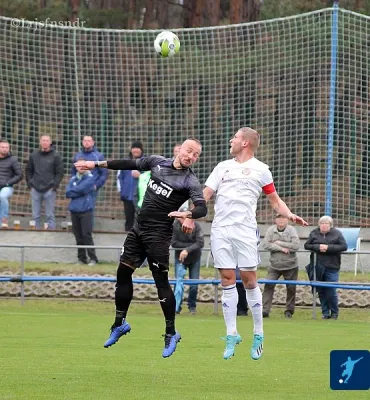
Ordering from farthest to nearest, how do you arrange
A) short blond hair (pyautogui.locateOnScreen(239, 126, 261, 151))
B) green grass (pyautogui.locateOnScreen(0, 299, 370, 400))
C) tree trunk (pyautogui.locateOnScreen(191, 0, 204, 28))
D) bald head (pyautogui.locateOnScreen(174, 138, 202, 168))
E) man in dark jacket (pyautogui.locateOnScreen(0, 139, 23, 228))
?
1. tree trunk (pyautogui.locateOnScreen(191, 0, 204, 28))
2. man in dark jacket (pyautogui.locateOnScreen(0, 139, 23, 228))
3. short blond hair (pyautogui.locateOnScreen(239, 126, 261, 151))
4. bald head (pyautogui.locateOnScreen(174, 138, 202, 168))
5. green grass (pyautogui.locateOnScreen(0, 299, 370, 400))

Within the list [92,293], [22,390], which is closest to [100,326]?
[92,293]

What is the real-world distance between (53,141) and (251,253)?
12911 mm

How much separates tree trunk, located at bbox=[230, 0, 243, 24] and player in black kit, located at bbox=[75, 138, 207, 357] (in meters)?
18.5

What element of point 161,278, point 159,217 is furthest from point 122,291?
point 159,217

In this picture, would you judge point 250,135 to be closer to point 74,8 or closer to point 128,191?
point 128,191

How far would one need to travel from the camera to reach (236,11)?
3048 cm

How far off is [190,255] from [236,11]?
11504 mm

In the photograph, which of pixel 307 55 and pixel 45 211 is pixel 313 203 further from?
pixel 45 211

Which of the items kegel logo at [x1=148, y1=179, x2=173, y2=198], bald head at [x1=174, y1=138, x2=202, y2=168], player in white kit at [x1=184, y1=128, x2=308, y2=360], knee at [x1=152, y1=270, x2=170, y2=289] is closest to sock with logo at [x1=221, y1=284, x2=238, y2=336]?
player in white kit at [x1=184, y1=128, x2=308, y2=360]

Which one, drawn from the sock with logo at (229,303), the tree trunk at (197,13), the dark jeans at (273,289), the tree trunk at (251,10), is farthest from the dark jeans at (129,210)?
the sock with logo at (229,303)

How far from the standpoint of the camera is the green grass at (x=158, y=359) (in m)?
10.8

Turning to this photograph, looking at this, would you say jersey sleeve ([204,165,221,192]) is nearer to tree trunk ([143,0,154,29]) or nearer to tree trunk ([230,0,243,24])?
tree trunk ([230,0,243,24])

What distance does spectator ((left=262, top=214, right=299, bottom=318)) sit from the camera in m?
20.6

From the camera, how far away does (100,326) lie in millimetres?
17719
